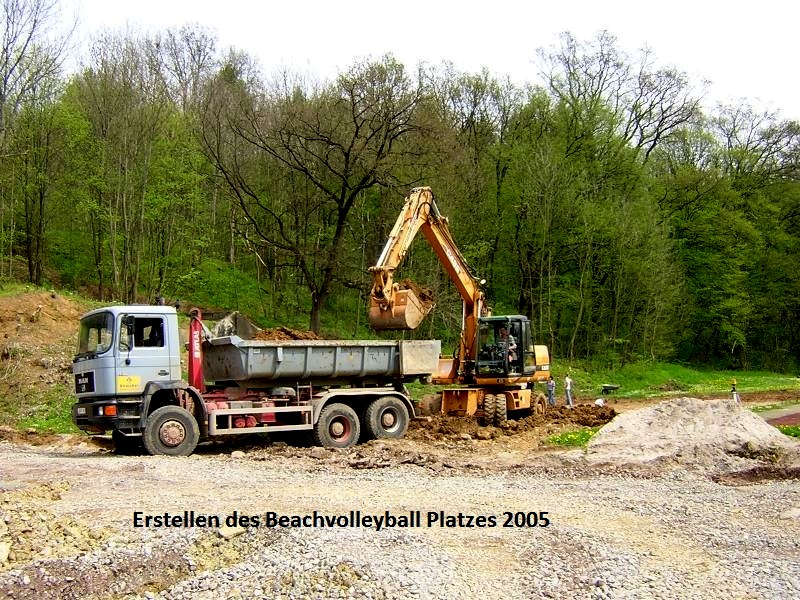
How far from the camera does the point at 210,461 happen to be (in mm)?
13164

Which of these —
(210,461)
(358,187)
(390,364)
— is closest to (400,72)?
(358,187)

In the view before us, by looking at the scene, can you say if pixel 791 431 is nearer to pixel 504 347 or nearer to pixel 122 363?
pixel 504 347

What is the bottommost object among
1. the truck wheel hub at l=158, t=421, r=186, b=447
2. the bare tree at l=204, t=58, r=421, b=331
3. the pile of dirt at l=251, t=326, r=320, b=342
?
the truck wheel hub at l=158, t=421, r=186, b=447

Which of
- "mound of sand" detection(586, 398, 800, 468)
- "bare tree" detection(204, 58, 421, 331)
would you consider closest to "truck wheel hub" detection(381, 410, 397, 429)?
"mound of sand" detection(586, 398, 800, 468)

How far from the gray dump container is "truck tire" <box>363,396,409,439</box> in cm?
59

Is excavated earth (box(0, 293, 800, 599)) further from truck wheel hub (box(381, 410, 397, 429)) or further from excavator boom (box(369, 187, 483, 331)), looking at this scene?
excavator boom (box(369, 187, 483, 331))

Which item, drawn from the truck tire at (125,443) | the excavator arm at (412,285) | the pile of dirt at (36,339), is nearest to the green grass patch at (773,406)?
the excavator arm at (412,285)

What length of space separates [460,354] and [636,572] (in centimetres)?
1314

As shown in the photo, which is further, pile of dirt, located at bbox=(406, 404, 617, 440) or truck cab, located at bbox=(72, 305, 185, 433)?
Answer: pile of dirt, located at bbox=(406, 404, 617, 440)

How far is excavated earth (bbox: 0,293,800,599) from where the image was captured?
6.83m

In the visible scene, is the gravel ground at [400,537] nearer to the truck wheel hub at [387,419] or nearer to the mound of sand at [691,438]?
the mound of sand at [691,438]

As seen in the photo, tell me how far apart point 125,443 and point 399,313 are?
600 centimetres

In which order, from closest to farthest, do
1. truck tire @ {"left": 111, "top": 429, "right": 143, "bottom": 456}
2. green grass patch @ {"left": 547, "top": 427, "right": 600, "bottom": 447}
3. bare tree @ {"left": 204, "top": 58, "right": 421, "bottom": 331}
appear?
truck tire @ {"left": 111, "top": 429, "right": 143, "bottom": 456}, green grass patch @ {"left": 547, "top": 427, "right": 600, "bottom": 447}, bare tree @ {"left": 204, "top": 58, "right": 421, "bottom": 331}

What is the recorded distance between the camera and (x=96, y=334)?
14.0 meters
